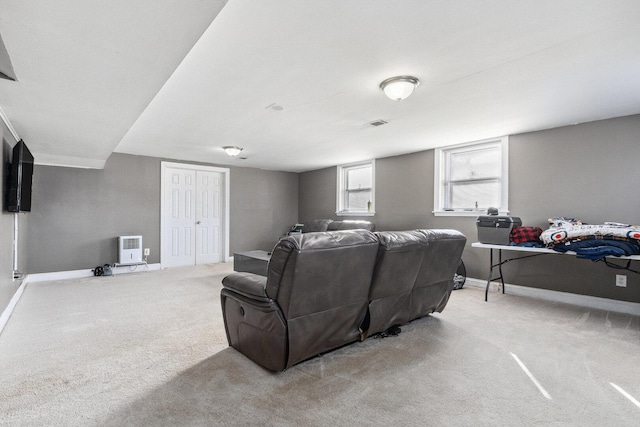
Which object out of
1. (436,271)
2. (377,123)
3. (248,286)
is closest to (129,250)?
(248,286)

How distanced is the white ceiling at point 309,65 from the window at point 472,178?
0.59 metres

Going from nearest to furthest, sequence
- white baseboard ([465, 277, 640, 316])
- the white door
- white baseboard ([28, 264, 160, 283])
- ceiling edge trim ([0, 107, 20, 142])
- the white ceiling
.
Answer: the white ceiling
ceiling edge trim ([0, 107, 20, 142])
white baseboard ([465, 277, 640, 316])
white baseboard ([28, 264, 160, 283])
the white door

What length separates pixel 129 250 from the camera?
5.53 meters

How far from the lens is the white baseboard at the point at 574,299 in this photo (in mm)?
3404

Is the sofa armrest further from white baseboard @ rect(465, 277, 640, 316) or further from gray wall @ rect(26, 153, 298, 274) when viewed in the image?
gray wall @ rect(26, 153, 298, 274)

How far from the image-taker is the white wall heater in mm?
5454

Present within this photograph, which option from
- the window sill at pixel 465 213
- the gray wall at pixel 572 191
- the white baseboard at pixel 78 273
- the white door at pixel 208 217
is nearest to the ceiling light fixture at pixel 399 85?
the gray wall at pixel 572 191

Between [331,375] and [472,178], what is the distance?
4.02 meters

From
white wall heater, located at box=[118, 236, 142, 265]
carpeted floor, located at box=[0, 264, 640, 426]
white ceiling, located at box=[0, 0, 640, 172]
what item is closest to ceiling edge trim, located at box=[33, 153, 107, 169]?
white ceiling, located at box=[0, 0, 640, 172]

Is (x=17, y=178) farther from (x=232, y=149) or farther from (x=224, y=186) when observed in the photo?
(x=224, y=186)

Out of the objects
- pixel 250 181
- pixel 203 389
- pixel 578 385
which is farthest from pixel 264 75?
pixel 250 181

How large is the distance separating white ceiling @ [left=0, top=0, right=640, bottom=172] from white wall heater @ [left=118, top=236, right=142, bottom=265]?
1909mm

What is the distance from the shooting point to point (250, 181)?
7375 millimetres

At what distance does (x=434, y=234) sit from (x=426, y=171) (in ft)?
9.61
